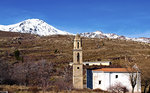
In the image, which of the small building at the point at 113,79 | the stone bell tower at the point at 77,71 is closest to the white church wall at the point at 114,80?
the small building at the point at 113,79

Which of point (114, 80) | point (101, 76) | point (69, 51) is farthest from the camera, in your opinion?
point (69, 51)

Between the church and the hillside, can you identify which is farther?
the hillside

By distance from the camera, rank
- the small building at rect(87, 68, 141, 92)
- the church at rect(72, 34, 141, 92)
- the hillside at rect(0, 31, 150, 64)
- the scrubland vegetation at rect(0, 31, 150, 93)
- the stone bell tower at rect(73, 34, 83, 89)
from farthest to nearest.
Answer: the hillside at rect(0, 31, 150, 64), the small building at rect(87, 68, 141, 92), the church at rect(72, 34, 141, 92), the stone bell tower at rect(73, 34, 83, 89), the scrubland vegetation at rect(0, 31, 150, 93)

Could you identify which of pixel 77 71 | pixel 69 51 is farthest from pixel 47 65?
pixel 69 51

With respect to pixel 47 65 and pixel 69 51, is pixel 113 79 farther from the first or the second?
pixel 69 51

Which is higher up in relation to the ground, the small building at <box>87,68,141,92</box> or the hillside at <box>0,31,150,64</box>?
the hillside at <box>0,31,150,64</box>

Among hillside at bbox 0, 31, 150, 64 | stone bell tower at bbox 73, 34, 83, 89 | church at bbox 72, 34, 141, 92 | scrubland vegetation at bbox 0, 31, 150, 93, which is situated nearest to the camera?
scrubland vegetation at bbox 0, 31, 150, 93

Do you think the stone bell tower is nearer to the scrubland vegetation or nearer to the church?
the church

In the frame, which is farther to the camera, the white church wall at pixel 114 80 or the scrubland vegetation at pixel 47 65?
the white church wall at pixel 114 80

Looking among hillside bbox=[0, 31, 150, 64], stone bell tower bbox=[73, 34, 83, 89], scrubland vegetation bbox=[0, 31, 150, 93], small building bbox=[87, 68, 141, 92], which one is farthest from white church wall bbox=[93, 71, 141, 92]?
hillside bbox=[0, 31, 150, 64]

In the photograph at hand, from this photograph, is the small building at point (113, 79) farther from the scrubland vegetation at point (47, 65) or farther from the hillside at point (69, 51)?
the hillside at point (69, 51)

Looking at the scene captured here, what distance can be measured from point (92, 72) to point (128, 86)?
5.88 m

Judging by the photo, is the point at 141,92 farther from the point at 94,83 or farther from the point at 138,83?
the point at 94,83

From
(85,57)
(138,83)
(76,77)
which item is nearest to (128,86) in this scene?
(138,83)
